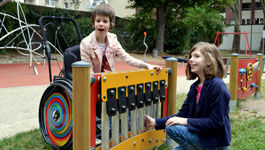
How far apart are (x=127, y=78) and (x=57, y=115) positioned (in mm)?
995

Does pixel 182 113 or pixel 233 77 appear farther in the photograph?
pixel 233 77

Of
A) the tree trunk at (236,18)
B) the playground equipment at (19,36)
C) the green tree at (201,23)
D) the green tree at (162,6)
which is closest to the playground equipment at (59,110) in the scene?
the playground equipment at (19,36)

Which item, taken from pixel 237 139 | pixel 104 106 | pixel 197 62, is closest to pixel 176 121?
pixel 197 62

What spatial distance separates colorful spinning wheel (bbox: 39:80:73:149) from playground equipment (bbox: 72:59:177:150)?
463 mm

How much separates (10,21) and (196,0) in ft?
38.3

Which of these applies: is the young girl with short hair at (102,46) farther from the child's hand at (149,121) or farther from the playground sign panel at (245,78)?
the playground sign panel at (245,78)

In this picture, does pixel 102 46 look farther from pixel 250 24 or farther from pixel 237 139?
pixel 250 24

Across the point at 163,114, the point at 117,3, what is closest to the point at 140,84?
the point at 163,114

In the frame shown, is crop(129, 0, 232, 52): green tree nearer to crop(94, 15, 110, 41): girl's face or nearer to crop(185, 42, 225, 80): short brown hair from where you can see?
crop(94, 15, 110, 41): girl's face

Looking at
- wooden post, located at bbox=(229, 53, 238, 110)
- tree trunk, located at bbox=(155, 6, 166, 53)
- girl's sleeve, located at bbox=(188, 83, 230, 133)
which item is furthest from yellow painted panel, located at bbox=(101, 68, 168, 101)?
tree trunk, located at bbox=(155, 6, 166, 53)

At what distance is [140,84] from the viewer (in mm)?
2701

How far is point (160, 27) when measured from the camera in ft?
66.5

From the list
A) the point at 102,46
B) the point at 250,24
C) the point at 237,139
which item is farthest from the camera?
the point at 250,24

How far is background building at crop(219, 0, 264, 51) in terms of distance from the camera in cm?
3609
